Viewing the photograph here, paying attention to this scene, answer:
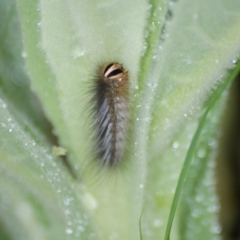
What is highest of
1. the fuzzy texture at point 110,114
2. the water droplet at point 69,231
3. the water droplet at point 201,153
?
the fuzzy texture at point 110,114

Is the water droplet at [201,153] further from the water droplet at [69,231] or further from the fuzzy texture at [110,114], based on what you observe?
the water droplet at [69,231]

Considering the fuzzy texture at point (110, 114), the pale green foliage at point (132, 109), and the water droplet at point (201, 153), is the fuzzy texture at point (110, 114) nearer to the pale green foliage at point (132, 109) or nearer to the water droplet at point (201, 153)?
the pale green foliage at point (132, 109)

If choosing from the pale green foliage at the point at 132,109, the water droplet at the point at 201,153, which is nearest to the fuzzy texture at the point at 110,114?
the pale green foliage at the point at 132,109

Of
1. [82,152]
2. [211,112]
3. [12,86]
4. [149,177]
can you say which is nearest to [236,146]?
[211,112]

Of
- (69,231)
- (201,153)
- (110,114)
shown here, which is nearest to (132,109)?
(110,114)

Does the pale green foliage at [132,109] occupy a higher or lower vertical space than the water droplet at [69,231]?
higher

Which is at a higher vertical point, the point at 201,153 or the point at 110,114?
the point at 110,114

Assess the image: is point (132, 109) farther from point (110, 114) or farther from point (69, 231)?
point (69, 231)

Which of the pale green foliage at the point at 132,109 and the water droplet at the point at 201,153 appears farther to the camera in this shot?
the water droplet at the point at 201,153

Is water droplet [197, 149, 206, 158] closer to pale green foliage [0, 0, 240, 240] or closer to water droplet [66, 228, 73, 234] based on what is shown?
pale green foliage [0, 0, 240, 240]

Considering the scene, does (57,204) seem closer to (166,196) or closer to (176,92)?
(166,196)
